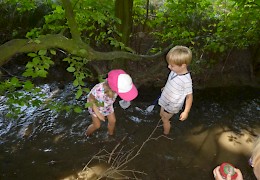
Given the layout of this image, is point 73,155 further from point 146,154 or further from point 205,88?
point 205,88

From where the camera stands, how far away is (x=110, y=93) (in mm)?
3229

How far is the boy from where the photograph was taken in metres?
3.24

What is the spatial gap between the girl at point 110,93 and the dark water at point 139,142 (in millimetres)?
366

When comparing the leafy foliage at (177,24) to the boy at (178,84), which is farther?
the leafy foliage at (177,24)

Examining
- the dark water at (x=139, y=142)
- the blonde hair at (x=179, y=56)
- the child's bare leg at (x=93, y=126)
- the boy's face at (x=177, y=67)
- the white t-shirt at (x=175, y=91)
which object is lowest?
the dark water at (x=139, y=142)

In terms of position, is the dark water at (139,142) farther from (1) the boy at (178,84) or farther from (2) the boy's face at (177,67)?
(2) the boy's face at (177,67)

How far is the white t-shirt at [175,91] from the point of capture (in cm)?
341

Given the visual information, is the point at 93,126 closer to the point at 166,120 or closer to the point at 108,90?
the point at 108,90

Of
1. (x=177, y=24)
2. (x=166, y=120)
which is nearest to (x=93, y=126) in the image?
(x=166, y=120)

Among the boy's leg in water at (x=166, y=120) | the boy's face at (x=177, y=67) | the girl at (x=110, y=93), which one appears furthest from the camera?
the boy's leg in water at (x=166, y=120)

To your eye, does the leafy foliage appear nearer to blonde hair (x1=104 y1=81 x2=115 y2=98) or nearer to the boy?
blonde hair (x1=104 y1=81 x2=115 y2=98)

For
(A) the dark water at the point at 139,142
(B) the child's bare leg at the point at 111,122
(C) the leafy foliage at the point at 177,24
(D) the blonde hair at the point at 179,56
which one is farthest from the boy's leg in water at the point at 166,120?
(C) the leafy foliage at the point at 177,24

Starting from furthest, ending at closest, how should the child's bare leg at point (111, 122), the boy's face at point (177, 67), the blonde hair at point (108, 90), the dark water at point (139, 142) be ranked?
the child's bare leg at point (111, 122)
the dark water at point (139, 142)
the boy's face at point (177, 67)
the blonde hair at point (108, 90)

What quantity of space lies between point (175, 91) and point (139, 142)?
94cm
